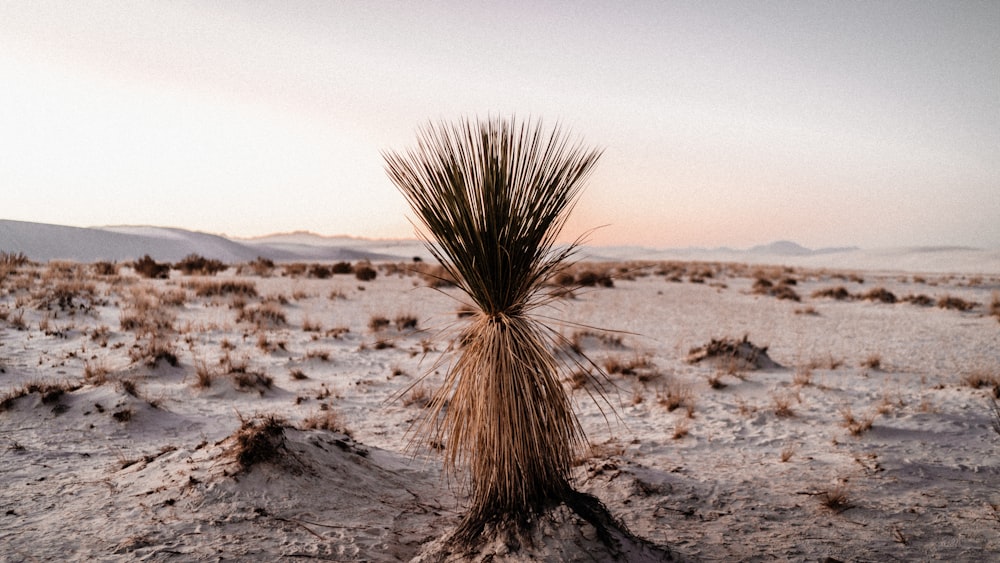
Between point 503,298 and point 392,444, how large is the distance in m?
3.26

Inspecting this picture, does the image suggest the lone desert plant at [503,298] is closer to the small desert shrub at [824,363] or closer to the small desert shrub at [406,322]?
the small desert shrub at [824,363]

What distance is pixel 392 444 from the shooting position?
5371mm

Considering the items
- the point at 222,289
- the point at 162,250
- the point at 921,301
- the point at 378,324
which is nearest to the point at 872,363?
the point at 378,324

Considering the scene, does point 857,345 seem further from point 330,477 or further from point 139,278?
point 139,278

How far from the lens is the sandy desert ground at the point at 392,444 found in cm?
327

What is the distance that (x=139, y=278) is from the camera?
16859 millimetres

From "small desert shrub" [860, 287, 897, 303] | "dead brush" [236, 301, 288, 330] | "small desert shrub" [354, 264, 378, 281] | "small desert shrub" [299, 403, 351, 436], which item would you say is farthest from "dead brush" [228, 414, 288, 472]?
"small desert shrub" [860, 287, 897, 303]

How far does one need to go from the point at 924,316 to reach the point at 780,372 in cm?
916

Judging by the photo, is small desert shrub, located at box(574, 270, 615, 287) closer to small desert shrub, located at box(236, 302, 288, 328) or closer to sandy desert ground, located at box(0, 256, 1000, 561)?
sandy desert ground, located at box(0, 256, 1000, 561)

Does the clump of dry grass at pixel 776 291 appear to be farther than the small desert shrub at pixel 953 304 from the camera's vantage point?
Yes

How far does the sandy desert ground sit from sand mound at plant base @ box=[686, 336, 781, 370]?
10 cm

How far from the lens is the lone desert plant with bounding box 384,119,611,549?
2594 millimetres

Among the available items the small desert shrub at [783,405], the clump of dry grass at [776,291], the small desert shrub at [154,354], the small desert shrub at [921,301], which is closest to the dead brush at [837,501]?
the small desert shrub at [783,405]

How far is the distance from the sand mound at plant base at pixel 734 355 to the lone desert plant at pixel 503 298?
6136 millimetres
